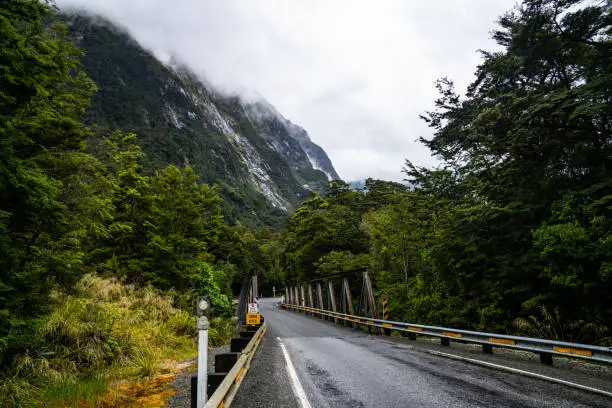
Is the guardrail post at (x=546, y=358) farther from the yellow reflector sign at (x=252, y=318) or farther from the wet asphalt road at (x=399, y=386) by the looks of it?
the yellow reflector sign at (x=252, y=318)

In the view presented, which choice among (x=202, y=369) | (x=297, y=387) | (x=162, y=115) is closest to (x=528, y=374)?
(x=297, y=387)

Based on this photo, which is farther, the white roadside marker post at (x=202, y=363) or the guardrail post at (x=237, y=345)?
the guardrail post at (x=237, y=345)

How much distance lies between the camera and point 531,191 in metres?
12.1

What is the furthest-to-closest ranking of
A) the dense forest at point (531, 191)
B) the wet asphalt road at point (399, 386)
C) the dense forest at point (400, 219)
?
the dense forest at point (531, 191)
the dense forest at point (400, 219)
the wet asphalt road at point (399, 386)

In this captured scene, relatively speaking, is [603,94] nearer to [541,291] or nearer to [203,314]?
[541,291]

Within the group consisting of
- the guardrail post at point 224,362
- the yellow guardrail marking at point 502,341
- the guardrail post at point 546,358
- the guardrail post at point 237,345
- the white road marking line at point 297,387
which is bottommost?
the guardrail post at point 546,358

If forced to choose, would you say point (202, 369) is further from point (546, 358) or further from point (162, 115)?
point (162, 115)

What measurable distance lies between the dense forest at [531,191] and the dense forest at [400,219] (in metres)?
0.06

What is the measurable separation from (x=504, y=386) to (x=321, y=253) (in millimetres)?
32713

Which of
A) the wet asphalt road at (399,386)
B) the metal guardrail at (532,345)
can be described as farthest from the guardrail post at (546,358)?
the wet asphalt road at (399,386)

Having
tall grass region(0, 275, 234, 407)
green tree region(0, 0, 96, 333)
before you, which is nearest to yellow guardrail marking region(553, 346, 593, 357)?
tall grass region(0, 275, 234, 407)

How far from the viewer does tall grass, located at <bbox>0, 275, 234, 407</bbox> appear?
563 centimetres

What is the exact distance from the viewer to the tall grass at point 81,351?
563 cm

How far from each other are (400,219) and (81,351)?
16.6 meters
